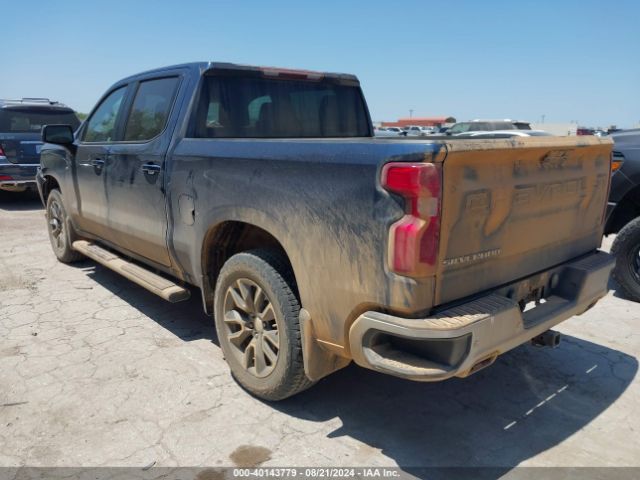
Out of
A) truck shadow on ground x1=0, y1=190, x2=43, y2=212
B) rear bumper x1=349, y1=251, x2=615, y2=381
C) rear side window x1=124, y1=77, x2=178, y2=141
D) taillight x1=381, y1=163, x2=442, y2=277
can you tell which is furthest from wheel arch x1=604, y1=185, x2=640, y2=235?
truck shadow on ground x1=0, y1=190, x2=43, y2=212

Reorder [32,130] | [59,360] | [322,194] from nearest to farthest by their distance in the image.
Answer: [322,194] → [59,360] → [32,130]

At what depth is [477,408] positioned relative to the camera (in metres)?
3.14

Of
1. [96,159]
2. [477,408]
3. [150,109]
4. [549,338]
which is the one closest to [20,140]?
[96,159]

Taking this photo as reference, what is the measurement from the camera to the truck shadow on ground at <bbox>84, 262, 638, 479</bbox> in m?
2.70

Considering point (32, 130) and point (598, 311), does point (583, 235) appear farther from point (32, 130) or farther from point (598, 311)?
point (32, 130)

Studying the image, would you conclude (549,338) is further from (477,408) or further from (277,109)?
(277,109)

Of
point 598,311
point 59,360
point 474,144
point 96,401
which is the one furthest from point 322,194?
point 598,311

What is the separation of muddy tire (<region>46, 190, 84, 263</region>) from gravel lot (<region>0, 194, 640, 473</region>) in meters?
1.50

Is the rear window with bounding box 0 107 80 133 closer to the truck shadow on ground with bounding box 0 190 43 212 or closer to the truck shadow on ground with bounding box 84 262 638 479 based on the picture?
the truck shadow on ground with bounding box 0 190 43 212

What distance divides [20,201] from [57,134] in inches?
277

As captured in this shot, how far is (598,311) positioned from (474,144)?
3.24 metres

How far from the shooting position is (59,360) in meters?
3.73

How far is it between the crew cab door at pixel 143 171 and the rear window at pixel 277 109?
30 cm

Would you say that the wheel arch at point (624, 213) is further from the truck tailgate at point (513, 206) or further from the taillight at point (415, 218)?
the taillight at point (415, 218)
